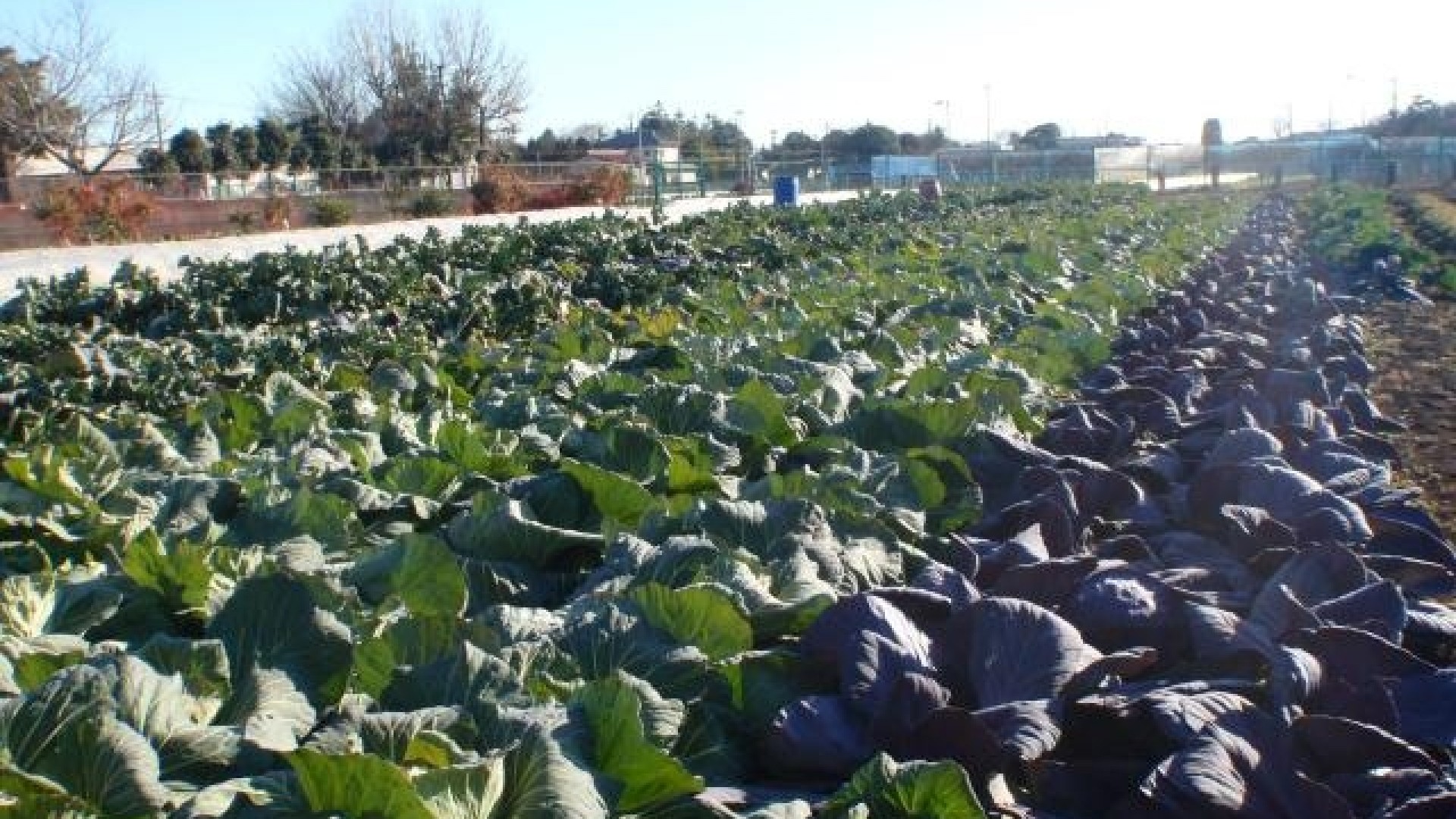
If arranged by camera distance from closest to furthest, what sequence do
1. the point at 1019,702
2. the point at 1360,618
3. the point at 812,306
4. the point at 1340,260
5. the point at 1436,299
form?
the point at 1019,702 < the point at 1360,618 < the point at 812,306 < the point at 1436,299 < the point at 1340,260

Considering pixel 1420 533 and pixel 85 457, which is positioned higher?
pixel 85 457

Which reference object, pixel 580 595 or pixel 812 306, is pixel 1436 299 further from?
pixel 580 595

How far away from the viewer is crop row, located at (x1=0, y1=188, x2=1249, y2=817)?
1.82 metres

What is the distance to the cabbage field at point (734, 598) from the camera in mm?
1895

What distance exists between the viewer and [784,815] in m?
1.92

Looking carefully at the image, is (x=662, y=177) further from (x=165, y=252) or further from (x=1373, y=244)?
(x=1373, y=244)

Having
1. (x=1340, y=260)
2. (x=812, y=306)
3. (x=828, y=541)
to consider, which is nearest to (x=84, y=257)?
(x=812, y=306)

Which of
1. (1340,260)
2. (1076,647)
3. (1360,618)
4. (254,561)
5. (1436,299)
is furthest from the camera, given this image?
(1340,260)

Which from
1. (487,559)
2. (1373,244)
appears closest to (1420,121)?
(1373,244)

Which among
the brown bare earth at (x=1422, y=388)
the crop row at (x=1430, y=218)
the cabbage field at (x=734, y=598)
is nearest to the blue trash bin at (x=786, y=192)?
the crop row at (x=1430, y=218)

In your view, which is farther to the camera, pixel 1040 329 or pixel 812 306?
pixel 812 306

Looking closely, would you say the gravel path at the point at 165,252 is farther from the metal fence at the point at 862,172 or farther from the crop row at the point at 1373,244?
the metal fence at the point at 862,172

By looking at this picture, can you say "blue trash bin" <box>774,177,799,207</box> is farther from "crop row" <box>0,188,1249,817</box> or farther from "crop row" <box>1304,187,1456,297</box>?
"crop row" <box>0,188,1249,817</box>

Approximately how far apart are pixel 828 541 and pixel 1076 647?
655 mm
